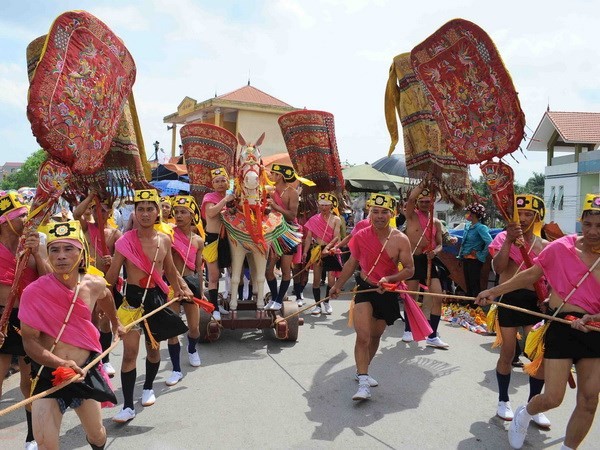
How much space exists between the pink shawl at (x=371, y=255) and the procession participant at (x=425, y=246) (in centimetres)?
175

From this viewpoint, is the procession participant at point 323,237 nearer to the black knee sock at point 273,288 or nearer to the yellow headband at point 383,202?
the black knee sock at point 273,288

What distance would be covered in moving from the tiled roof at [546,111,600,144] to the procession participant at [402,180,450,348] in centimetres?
2305

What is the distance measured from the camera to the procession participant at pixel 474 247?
873 cm

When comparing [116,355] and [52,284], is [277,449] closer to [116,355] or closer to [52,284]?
[52,284]

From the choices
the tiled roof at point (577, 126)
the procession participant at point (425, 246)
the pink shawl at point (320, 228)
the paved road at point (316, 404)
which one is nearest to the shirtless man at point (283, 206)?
the pink shawl at point (320, 228)

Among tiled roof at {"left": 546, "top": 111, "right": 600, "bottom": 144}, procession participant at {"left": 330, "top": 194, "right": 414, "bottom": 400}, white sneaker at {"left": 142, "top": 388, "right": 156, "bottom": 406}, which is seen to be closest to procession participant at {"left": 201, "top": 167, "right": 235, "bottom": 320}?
white sneaker at {"left": 142, "top": 388, "right": 156, "bottom": 406}

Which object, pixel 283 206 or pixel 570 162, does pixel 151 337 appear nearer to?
pixel 283 206

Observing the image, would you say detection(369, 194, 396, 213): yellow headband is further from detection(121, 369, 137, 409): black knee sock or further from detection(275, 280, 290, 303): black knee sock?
detection(275, 280, 290, 303): black knee sock

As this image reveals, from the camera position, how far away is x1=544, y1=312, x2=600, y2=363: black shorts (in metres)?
3.64

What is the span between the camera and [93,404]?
3312 millimetres

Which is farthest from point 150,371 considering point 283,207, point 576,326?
point 283,207

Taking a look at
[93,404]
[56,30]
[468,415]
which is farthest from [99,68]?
[468,415]

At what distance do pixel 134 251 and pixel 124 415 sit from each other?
138cm

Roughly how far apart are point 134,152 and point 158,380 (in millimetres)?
2421
